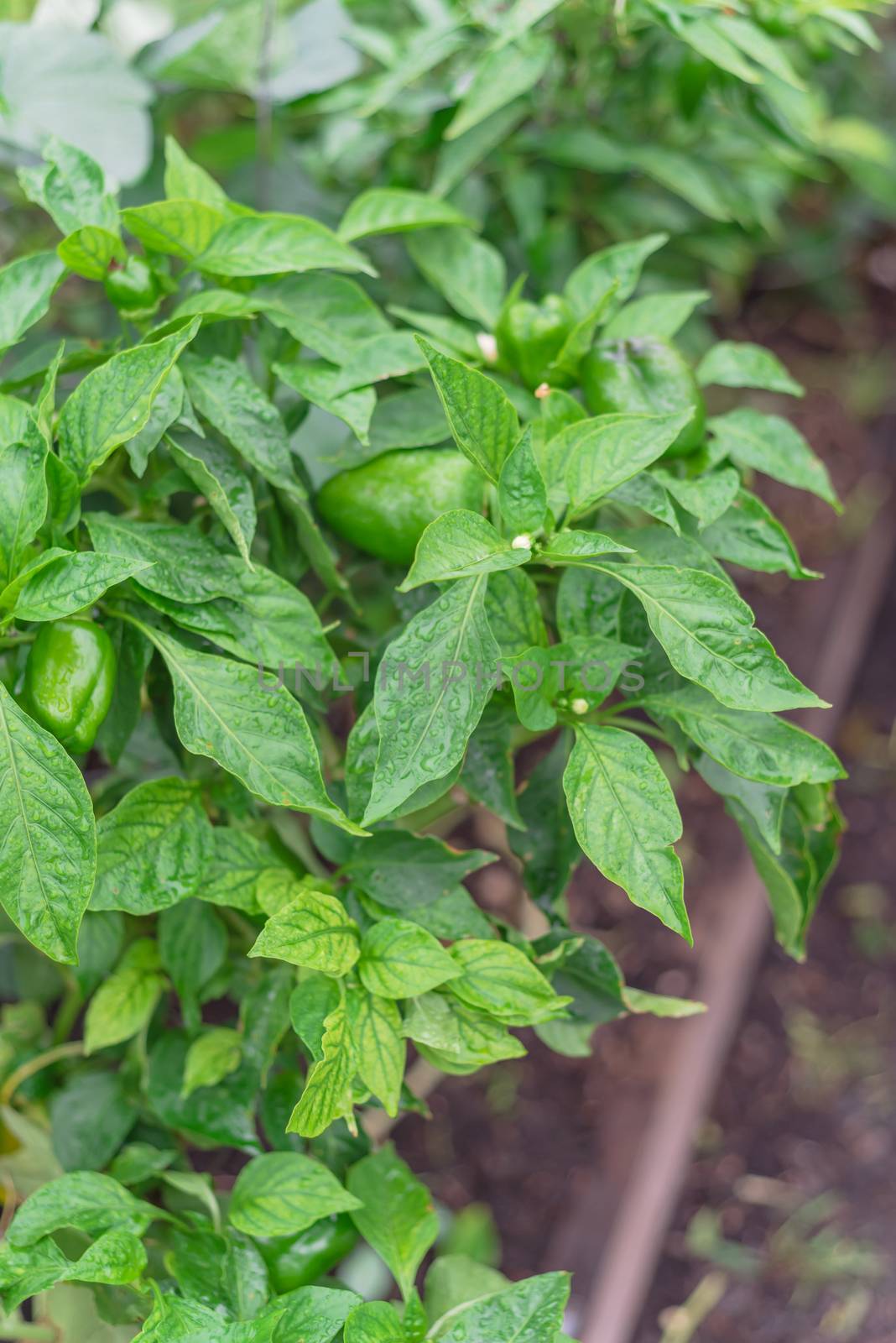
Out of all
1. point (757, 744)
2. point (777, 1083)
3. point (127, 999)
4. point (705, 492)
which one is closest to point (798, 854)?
point (757, 744)

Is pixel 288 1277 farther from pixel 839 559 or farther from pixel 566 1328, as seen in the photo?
pixel 839 559

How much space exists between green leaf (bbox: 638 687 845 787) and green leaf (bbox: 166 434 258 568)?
0.25m

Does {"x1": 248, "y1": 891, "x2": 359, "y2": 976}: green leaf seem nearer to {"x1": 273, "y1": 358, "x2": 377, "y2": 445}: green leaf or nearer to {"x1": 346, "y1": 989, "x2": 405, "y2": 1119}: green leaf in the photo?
{"x1": 346, "y1": 989, "x2": 405, "y2": 1119}: green leaf

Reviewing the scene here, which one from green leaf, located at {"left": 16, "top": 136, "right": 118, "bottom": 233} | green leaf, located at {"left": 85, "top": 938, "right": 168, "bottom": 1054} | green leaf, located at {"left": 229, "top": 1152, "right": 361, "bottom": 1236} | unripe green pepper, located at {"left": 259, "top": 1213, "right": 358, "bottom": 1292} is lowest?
unripe green pepper, located at {"left": 259, "top": 1213, "right": 358, "bottom": 1292}

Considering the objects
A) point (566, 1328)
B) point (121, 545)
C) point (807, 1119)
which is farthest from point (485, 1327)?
point (807, 1119)

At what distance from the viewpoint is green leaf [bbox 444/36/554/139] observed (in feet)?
2.54

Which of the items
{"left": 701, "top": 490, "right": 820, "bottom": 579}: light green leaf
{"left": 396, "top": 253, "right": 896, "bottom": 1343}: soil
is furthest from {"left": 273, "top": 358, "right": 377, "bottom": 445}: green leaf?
{"left": 396, "top": 253, "right": 896, "bottom": 1343}: soil

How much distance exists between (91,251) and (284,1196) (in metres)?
0.53

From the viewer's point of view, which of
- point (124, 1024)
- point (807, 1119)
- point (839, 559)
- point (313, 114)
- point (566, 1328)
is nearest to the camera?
point (124, 1024)

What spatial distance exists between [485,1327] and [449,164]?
784 millimetres

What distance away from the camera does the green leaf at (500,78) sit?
0.78m

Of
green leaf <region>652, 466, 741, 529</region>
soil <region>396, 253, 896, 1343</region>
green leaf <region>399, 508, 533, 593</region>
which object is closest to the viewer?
green leaf <region>399, 508, 533, 593</region>

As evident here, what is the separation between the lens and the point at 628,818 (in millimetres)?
528

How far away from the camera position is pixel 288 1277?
2.03 feet
